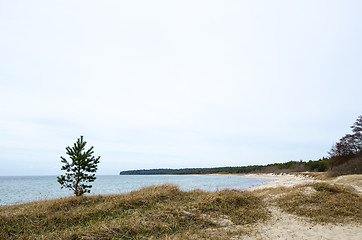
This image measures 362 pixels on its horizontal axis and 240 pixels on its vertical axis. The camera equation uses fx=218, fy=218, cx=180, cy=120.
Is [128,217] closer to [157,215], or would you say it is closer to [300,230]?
[157,215]

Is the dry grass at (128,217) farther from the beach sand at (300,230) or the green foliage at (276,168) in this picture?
the green foliage at (276,168)

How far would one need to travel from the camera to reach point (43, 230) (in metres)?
6.67

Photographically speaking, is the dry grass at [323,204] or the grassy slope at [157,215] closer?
the grassy slope at [157,215]

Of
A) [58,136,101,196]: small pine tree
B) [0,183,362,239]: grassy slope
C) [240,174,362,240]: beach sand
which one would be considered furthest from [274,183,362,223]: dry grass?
[58,136,101,196]: small pine tree

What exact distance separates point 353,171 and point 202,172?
13667 cm

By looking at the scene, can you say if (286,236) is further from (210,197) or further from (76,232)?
(76,232)

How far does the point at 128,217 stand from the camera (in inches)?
303

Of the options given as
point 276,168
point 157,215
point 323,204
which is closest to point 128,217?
point 157,215

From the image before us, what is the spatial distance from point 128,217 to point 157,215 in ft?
3.44

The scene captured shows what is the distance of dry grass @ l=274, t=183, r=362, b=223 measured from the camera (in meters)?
8.26

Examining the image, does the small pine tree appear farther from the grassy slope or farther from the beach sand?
the beach sand

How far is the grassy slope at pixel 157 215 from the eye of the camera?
21.0ft

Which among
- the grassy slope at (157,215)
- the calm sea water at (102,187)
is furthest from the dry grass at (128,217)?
the calm sea water at (102,187)

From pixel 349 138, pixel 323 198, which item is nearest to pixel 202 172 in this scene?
pixel 349 138
